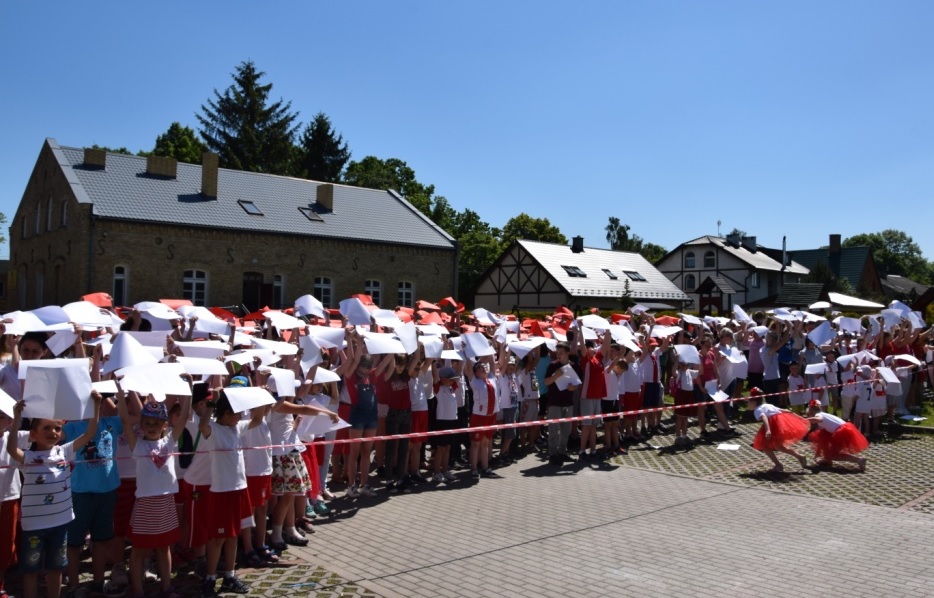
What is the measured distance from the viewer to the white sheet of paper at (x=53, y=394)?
4789mm

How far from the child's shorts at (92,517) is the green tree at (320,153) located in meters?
61.3

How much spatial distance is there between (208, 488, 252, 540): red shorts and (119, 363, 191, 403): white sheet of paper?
1.14m

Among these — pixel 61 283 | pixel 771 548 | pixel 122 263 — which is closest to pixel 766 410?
pixel 771 548

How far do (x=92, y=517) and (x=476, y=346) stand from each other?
5.66m

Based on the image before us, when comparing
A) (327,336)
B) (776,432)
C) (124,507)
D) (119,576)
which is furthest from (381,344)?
(776,432)

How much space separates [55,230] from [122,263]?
5.10 meters

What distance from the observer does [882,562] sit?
663 centimetres

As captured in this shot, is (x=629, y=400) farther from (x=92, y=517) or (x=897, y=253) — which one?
(x=897, y=253)

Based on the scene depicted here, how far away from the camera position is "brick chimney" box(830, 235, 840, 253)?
252 ft

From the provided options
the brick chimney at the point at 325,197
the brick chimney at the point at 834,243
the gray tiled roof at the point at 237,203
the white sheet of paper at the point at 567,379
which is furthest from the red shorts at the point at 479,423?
the brick chimney at the point at 834,243

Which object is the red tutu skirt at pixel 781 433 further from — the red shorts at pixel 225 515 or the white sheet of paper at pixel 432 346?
the red shorts at pixel 225 515

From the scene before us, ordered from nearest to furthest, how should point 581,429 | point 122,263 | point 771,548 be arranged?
1. point 771,548
2. point 581,429
3. point 122,263

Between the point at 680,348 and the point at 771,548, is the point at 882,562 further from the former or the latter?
the point at 680,348

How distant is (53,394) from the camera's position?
4.82 meters
